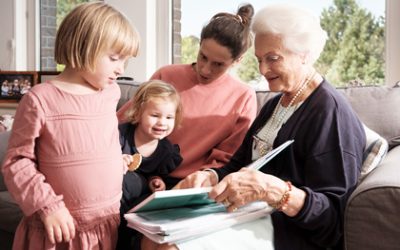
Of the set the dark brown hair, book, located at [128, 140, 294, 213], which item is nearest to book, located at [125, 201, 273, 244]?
book, located at [128, 140, 294, 213]

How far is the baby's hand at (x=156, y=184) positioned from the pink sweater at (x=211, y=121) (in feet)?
0.38

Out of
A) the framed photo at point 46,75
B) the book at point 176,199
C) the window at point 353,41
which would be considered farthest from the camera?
the framed photo at point 46,75

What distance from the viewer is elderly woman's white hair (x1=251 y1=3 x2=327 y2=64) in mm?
1462

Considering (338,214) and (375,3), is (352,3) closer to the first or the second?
(375,3)

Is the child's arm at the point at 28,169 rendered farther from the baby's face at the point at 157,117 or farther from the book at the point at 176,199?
the baby's face at the point at 157,117

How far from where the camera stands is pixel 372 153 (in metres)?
1.51

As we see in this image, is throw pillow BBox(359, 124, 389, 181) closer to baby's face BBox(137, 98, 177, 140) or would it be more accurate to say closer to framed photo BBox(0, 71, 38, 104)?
baby's face BBox(137, 98, 177, 140)

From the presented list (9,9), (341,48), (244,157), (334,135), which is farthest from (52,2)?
(334,135)

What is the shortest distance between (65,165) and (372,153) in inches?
35.6

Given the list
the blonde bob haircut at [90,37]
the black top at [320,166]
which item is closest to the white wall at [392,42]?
the black top at [320,166]

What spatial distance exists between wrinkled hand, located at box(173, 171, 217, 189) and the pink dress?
21cm

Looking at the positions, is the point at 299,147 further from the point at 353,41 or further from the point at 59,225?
the point at 353,41

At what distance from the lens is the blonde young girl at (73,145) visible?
1.25 metres

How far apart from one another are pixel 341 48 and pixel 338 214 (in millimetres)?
1458
